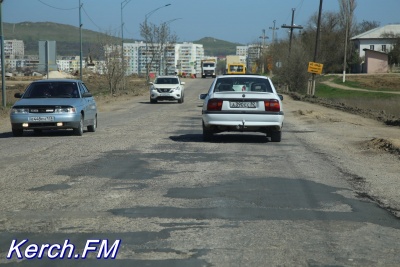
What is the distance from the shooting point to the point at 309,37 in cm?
9706

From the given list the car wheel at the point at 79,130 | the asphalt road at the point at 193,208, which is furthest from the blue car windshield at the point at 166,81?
the asphalt road at the point at 193,208

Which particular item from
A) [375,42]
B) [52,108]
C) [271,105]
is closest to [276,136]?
[271,105]

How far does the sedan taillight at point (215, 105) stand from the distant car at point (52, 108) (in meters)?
4.06

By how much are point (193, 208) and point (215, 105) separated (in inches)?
289

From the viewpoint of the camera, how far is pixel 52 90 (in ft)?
59.6

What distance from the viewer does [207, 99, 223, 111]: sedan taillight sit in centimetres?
1505

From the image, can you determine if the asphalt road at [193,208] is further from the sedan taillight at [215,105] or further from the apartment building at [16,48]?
the apartment building at [16,48]

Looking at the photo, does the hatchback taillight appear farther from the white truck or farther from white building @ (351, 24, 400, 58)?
white building @ (351, 24, 400, 58)

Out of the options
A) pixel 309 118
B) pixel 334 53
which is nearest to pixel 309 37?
pixel 334 53

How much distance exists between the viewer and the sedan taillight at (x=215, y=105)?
15.1 m

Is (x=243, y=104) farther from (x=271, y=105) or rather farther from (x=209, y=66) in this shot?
(x=209, y=66)

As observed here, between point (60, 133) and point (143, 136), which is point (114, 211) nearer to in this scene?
point (143, 136)

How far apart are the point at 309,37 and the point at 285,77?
1480 inches

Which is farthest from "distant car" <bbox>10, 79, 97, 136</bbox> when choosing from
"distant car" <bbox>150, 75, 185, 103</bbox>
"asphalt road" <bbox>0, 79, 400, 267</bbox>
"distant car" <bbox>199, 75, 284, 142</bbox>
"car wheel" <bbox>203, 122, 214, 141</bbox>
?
"distant car" <bbox>150, 75, 185, 103</bbox>
